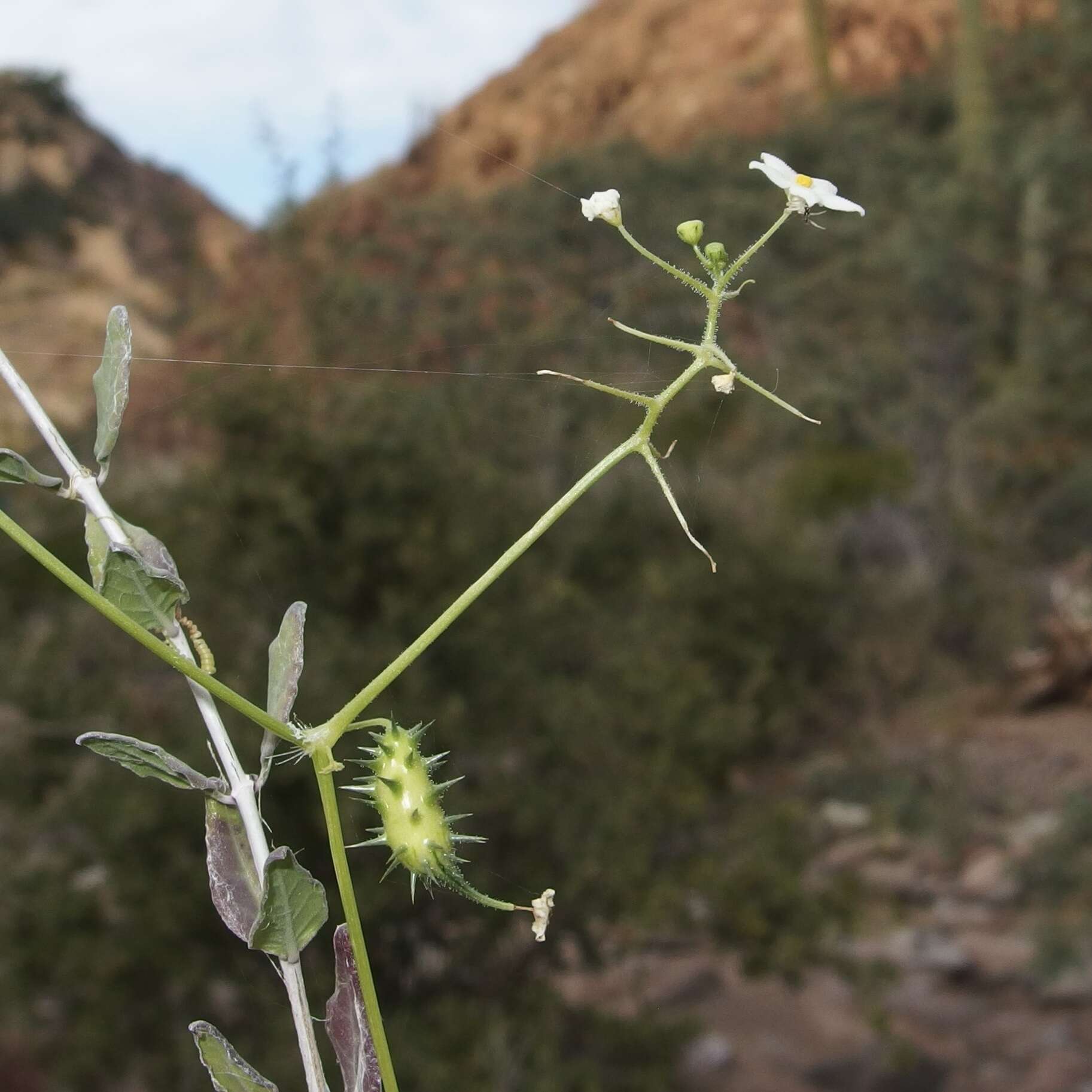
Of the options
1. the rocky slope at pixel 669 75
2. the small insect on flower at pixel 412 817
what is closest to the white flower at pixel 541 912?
the small insect on flower at pixel 412 817

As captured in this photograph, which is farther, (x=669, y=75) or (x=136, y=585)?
(x=669, y=75)

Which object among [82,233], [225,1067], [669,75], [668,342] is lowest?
[225,1067]

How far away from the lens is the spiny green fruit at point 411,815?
274 millimetres

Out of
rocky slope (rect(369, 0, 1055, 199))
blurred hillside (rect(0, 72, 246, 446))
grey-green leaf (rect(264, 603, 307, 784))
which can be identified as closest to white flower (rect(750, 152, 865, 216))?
grey-green leaf (rect(264, 603, 307, 784))

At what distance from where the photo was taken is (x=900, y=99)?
11.1 m

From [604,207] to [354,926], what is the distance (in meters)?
0.17

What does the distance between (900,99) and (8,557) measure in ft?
30.8

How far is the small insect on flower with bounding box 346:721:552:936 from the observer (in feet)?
0.90

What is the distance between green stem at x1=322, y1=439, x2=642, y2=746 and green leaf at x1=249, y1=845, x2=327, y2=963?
35 millimetres

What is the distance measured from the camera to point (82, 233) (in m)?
11.5

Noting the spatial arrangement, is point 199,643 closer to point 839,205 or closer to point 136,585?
point 136,585

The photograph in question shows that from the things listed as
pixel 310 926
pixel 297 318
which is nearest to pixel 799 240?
pixel 297 318

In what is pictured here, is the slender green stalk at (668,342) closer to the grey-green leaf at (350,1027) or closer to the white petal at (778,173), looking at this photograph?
the white petal at (778,173)

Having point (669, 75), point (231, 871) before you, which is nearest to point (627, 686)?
point (231, 871)
